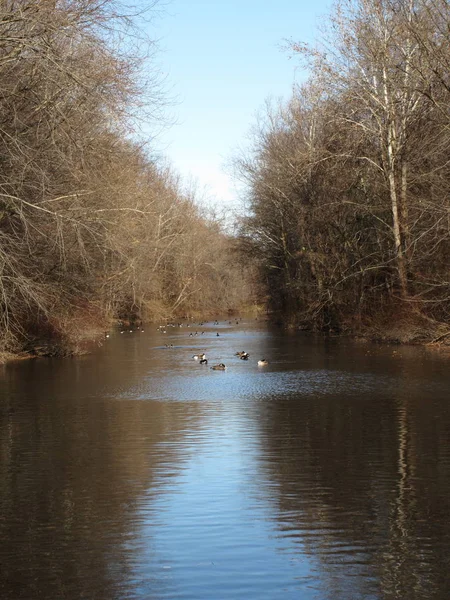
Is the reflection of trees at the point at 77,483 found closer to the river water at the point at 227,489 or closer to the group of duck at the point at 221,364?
the river water at the point at 227,489

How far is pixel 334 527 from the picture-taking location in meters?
8.09

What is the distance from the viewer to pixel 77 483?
33.0 feet

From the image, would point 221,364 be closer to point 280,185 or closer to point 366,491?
point 366,491

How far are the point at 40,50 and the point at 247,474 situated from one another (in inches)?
371

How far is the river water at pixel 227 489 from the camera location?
680cm

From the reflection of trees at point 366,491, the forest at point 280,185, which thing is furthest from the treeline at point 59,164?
the reflection of trees at point 366,491

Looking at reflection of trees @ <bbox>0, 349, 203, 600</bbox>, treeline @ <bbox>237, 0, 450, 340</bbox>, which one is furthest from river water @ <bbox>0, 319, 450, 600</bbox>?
treeline @ <bbox>237, 0, 450, 340</bbox>

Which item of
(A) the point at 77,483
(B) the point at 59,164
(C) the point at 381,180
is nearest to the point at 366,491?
(A) the point at 77,483

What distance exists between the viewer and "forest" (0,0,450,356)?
17812mm

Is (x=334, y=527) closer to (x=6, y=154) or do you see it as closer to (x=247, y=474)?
(x=247, y=474)

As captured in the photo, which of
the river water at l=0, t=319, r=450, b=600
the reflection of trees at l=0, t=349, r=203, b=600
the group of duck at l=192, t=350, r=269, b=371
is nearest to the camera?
the river water at l=0, t=319, r=450, b=600

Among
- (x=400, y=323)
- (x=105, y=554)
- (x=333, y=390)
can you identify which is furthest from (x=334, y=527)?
(x=400, y=323)

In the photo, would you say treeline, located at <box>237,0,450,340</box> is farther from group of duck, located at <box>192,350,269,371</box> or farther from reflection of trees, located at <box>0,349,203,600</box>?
reflection of trees, located at <box>0,349,203,600</box>

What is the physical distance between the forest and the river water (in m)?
4.27
